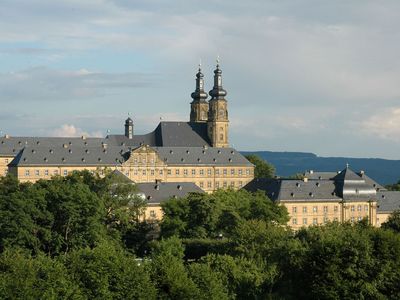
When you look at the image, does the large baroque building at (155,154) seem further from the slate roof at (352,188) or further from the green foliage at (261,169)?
the slate roof at (352,188)

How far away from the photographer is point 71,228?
95.5m

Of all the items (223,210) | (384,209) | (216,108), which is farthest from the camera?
(216,108)

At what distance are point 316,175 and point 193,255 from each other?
229ft

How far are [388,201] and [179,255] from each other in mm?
55851

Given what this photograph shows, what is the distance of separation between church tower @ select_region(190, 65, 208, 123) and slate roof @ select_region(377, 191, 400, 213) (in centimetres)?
5356

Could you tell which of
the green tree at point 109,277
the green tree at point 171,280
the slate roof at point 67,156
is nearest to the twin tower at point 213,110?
the slate roof at point 67,156

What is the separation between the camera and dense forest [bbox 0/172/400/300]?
204ft

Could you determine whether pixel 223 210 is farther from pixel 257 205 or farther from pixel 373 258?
pixel 373 258

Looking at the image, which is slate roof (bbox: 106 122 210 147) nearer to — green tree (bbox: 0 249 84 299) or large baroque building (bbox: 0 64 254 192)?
large baroque building (bbox: 0 64 254 192)

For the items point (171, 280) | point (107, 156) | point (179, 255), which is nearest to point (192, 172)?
point (107, 156)

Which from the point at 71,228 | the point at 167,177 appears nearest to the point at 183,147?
the point at 167,177

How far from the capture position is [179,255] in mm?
84000

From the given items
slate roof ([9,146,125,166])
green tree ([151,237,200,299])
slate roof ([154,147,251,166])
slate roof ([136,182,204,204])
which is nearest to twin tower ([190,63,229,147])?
slate roof ([154,147,251,166])

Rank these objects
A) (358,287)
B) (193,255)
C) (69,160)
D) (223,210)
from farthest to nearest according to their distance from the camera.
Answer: (69,160)
(223,210)
(193,255)
(358,287)
